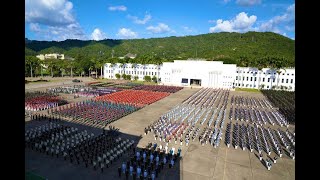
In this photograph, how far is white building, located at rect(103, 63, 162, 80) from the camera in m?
105

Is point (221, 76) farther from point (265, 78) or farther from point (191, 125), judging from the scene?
point (191, 125)

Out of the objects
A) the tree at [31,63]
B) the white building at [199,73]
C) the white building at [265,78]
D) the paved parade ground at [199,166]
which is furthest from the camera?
the tree at [31,63]

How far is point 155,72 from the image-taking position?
A: 344ft

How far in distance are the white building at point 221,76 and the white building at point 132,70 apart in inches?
303

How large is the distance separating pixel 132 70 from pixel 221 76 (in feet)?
148

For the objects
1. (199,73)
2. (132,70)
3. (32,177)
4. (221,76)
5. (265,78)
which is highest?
(132,70)

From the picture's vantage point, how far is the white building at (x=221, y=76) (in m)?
83.0

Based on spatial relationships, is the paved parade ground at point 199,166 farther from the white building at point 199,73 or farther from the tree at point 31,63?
the tree at point 31,63

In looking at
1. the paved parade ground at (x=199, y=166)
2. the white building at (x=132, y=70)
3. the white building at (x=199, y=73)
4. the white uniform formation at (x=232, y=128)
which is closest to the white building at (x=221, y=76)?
the white building at (x=199, y=73)

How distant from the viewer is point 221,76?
285 ft

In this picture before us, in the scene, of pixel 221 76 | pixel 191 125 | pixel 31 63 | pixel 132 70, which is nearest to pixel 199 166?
pixel 191 125
